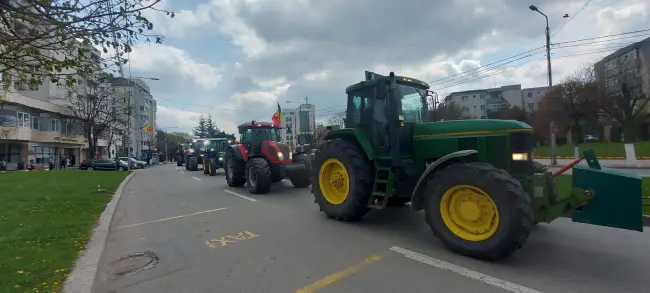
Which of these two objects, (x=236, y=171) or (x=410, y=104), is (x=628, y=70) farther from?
(x=410, y=104)

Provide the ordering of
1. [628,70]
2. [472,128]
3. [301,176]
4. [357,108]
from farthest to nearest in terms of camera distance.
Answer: [628,70] → [301,176] → [357,108] → [472,128]

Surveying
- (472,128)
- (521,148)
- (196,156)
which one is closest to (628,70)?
(196,156)

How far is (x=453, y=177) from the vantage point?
4.87 metres

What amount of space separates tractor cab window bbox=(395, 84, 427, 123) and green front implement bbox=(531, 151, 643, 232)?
94.1 inches

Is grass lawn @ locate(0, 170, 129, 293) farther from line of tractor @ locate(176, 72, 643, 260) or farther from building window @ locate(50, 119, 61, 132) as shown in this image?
building window @ locate(50, 119, 61, 132)

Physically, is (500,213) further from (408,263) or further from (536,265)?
(408,263)

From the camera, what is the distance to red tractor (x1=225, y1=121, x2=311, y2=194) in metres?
11.8

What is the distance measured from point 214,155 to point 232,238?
16583 mm

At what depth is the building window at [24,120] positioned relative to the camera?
128 ft

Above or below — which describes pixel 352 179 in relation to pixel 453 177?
below

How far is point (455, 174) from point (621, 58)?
57.9 meters

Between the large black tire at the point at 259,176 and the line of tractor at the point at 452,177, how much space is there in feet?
13.6

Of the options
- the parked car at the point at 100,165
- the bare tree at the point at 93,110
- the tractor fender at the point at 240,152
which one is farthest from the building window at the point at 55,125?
the tractor fender at the point at 240,152

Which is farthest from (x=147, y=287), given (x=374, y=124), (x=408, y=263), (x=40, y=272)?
(x=374, y=124)
